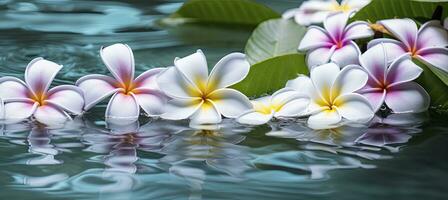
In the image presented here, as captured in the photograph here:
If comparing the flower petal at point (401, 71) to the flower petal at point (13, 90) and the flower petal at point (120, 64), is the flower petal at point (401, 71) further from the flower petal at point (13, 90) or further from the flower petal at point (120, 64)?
the flower petal at point (13, 90)

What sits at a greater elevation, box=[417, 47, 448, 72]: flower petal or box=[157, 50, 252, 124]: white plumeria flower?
box=[417, 47, 448, 72]: flower petal

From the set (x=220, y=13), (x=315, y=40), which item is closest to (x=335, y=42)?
(x=315, y=40)

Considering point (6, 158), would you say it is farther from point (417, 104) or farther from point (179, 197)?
point (417, 104)

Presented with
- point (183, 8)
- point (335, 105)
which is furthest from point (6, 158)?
point (183, 8)

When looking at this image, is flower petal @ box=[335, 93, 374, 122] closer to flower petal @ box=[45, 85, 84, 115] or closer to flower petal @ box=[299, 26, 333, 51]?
flower petal @ box=[299, 26, 333, 51]

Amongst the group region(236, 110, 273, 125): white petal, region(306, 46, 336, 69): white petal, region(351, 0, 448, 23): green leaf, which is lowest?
region(236, 110, 273, 125): white petal

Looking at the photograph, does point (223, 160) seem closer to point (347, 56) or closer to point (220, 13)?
point (347, 56)

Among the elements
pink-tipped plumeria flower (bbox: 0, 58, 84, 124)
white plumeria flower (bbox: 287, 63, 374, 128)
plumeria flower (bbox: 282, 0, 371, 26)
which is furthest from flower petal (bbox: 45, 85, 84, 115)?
plumeria flower (bbox: 282, 0, 371, 26)

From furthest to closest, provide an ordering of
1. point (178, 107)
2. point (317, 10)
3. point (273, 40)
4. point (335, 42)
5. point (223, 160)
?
point (317, 10) < point (273, 40) < point (335, 42) < point (178, 107) < point (223, 160)
